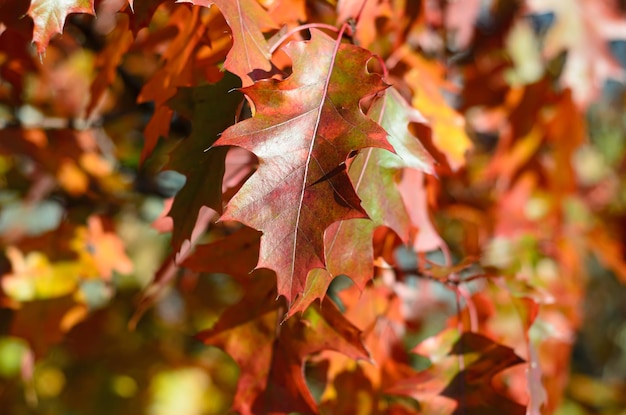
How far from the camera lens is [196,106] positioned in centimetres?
87

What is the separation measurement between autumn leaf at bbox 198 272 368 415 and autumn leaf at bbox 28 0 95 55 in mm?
451

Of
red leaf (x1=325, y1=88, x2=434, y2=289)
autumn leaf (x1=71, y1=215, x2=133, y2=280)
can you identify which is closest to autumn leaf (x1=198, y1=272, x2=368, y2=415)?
red leaf (x1=325, y1=88, x2=434, y2=289)

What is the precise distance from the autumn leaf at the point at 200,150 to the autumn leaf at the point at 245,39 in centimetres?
5

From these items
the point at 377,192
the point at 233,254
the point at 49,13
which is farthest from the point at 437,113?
the point at 49,13

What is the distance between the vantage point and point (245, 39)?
0.82 m

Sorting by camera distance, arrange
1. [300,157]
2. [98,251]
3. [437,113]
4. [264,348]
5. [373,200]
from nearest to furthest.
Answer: [300,157], [373,200], [264,348], [437,113], [98,251]

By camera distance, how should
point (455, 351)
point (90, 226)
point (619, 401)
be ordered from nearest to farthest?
point (455, 351) < point (90, 226) < point (619, 401)

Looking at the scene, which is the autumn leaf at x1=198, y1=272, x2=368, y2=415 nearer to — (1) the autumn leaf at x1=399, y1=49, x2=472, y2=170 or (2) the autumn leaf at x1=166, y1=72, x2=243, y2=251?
(2) the autumn leaf at x1=166, y1=72, x2=243, y2=251

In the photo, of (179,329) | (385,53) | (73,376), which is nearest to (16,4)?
(385,53)

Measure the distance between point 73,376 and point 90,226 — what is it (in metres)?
0.59

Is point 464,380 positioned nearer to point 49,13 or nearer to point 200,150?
point 200,150

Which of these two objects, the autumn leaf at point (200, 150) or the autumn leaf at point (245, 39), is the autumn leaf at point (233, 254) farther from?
the autumn leaf at point (245, 39)

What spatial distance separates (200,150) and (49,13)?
0.25 meters

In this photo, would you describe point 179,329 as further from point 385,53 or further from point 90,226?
point 385,53
